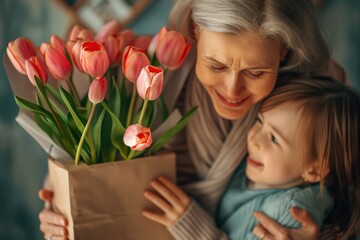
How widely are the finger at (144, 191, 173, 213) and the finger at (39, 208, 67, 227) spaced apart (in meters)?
0.16

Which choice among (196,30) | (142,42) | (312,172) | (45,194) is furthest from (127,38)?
(312,172)

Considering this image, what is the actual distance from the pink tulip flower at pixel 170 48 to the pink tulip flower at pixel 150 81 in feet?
0.32

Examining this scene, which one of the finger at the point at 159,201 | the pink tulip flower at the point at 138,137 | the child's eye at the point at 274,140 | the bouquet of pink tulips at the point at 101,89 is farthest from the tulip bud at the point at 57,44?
the child's eye at the point at 274,140

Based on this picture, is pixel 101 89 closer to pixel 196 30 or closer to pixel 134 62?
pixel 134 62

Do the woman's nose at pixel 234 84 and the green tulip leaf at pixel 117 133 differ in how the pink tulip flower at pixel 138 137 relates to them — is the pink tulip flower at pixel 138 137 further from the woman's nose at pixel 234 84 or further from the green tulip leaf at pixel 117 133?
the woman's nose at pixel 234 84

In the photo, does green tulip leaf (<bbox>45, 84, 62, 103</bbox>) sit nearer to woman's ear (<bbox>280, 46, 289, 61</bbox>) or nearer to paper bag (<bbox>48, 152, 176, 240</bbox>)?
paper bag (<bbox>48, 152, 176, 240</bbox>)

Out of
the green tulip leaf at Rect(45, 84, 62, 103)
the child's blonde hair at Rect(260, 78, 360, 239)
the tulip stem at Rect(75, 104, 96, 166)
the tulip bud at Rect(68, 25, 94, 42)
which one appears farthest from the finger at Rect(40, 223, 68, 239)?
the child's blonde hair at Rect(260, 78, 360, 239)

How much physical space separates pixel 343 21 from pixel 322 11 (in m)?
0.05

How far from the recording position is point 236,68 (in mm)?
890

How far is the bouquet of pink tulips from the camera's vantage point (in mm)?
789

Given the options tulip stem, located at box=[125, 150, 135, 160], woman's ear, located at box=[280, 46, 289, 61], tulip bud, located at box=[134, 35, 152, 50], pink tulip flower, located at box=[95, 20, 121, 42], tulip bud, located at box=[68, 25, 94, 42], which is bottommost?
tulip stem, located at box=[125, 150, 135, 160]

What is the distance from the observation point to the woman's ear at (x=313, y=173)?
957 millimetres

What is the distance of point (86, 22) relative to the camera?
1.10m

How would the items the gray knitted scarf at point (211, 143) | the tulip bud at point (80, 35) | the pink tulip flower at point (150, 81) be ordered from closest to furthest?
the pink tulip flower at point (150, 81) → the tulip bud at point (80, 35) → the gray knitted scarf at point (211, 143)
